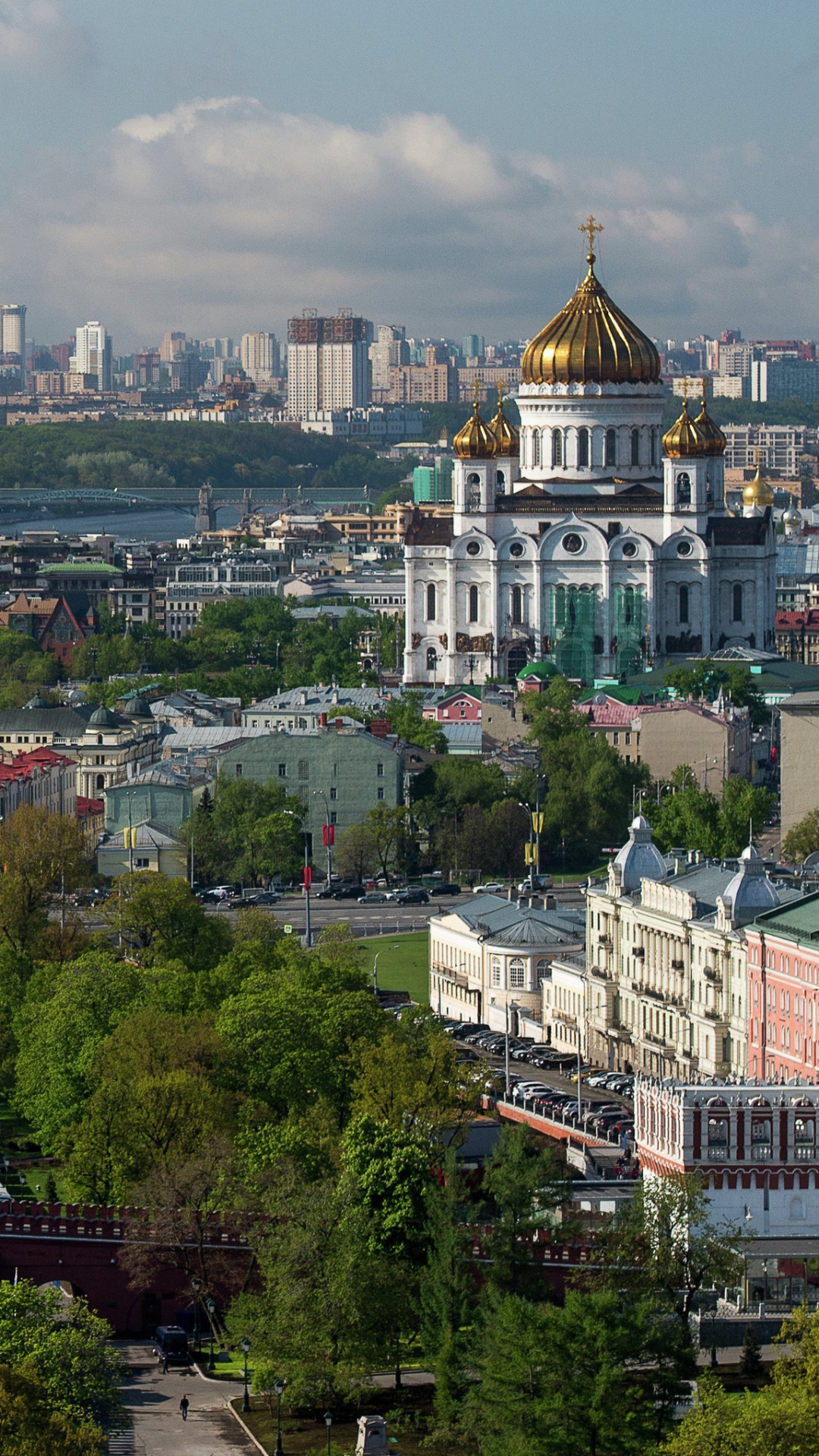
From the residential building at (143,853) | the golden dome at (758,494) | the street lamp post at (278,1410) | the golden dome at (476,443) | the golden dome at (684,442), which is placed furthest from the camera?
the golden dome at (758,494)

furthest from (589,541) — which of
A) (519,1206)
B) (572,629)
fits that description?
(519,1206)

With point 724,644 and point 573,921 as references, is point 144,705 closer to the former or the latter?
point 724,644

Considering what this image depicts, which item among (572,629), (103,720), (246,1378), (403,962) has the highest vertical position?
(572,629)

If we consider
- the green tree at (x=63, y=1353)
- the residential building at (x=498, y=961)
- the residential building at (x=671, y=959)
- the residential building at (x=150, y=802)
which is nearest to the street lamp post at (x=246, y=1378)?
the green tree at (x=63, y=1353)

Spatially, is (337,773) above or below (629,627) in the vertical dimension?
below

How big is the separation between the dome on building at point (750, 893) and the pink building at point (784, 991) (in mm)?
543

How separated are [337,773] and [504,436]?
3462 cm

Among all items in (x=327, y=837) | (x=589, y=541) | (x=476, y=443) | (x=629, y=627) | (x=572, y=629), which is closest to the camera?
(x=327, y=837)

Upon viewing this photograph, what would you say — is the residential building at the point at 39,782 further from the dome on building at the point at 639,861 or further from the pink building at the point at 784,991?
the pink building at the point at 784,991

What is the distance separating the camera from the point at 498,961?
6494cm

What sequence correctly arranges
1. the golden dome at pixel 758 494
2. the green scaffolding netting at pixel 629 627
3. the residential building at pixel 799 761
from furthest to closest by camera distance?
1. the golden dome at pixel 758 494
2. the green scaffolding netting at pixel 629 627
3. the residential building at pixel 799 761

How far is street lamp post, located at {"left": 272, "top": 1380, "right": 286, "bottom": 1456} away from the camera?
3988 cm

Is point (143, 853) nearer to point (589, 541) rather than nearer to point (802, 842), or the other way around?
point (802, 842)

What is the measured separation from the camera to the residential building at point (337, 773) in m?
84.6
